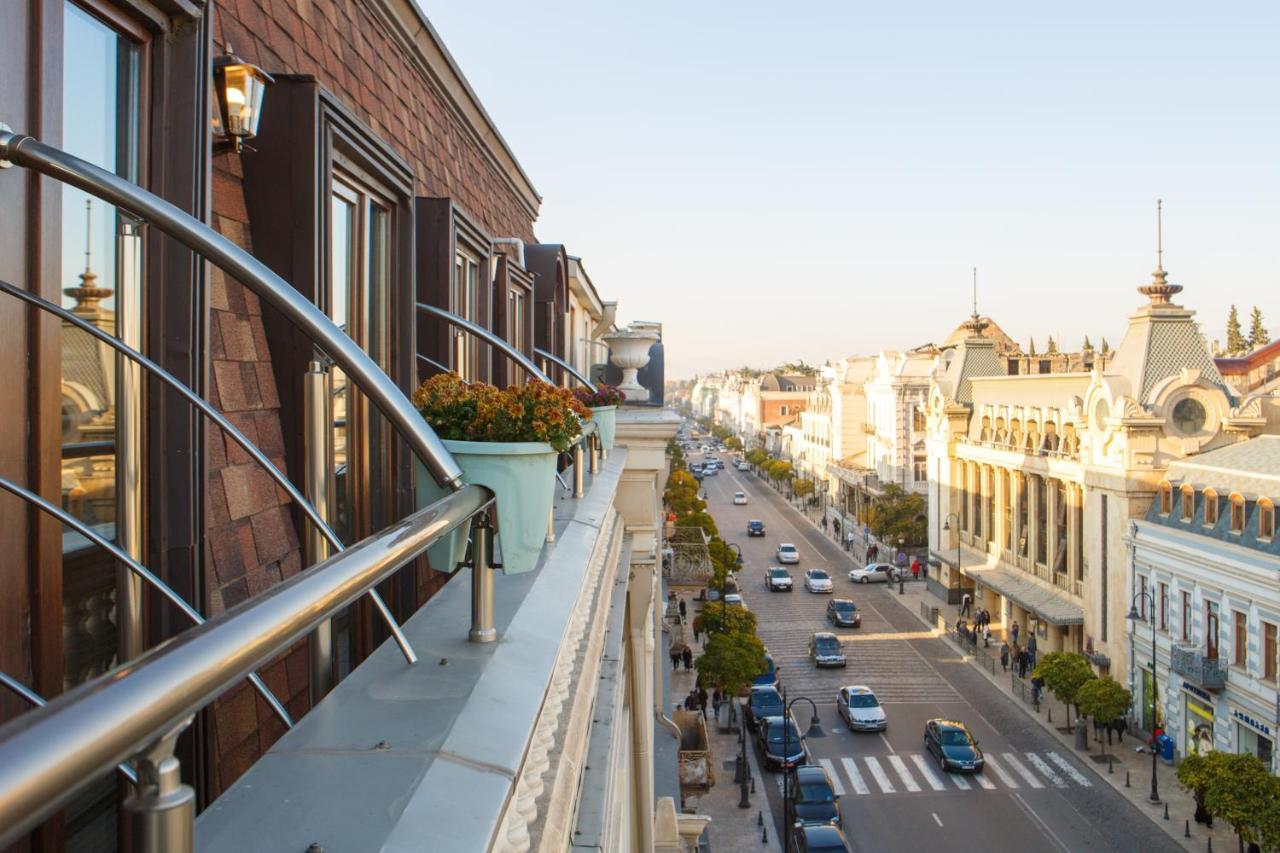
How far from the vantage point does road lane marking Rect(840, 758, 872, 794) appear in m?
25.5

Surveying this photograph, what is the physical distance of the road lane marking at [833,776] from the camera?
83.3ft

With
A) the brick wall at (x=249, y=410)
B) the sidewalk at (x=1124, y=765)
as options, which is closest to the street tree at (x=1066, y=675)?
the sidewalk at (x=1124, y=765)

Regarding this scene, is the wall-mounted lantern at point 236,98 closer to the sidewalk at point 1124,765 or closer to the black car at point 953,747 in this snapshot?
the sidewalk at point 1124,765

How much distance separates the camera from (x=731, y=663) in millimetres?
29719

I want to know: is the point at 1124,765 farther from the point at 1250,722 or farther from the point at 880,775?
the point at 880,775

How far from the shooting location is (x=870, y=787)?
84.1 ft

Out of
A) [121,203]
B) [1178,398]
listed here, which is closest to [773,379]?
[1178,398]

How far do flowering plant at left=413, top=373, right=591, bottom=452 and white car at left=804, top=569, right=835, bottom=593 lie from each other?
47920 mm

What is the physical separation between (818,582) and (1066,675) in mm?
21044

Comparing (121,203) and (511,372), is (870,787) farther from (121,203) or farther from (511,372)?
(121,203)

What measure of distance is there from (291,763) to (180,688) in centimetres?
116

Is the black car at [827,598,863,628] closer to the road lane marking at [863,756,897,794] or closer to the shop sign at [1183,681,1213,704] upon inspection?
the road lane marking at [863,756,897,794]

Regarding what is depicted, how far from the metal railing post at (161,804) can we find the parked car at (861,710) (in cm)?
3072

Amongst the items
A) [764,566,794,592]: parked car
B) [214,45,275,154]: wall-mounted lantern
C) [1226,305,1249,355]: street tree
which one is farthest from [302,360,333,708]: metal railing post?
[1226,305,1249,355]: street tree
